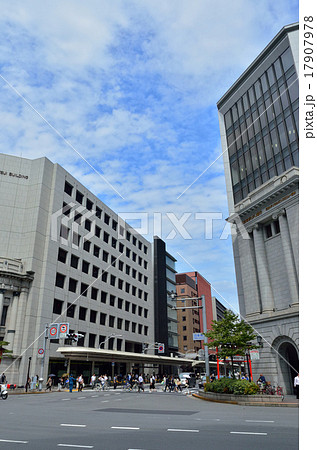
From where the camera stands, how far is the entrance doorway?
94.3 ft

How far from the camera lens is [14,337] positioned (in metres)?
40.1

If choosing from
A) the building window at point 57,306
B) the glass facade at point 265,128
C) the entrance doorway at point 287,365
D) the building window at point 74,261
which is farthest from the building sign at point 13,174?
the entrance doorway at point 287,365

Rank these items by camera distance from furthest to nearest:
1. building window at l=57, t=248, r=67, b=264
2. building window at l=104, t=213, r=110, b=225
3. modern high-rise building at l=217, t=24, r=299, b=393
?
building window at l=104, t=213, r=110, b=225, building window at l=57, t=248, r=67, b=264, modern high-rise building at l=217, t=24, r=299, b=393

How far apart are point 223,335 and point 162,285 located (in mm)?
60523

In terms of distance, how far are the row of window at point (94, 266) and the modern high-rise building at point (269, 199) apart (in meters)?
25.3

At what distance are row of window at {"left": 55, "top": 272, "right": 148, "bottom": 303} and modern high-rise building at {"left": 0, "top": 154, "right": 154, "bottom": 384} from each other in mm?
152

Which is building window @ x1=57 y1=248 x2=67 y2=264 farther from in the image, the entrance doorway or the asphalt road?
the asphalt road

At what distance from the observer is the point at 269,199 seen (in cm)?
3250

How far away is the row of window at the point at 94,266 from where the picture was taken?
49.8m

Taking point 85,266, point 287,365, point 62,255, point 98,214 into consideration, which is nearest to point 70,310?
point 62,255

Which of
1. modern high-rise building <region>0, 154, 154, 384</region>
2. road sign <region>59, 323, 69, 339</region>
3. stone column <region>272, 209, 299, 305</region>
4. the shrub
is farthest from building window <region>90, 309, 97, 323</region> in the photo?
stone column <region>272, 209, 299, 305</region>

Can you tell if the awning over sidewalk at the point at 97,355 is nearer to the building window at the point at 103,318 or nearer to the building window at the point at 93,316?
the building window at the point at 93,316

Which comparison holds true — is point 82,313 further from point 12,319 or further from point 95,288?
point 12,319
